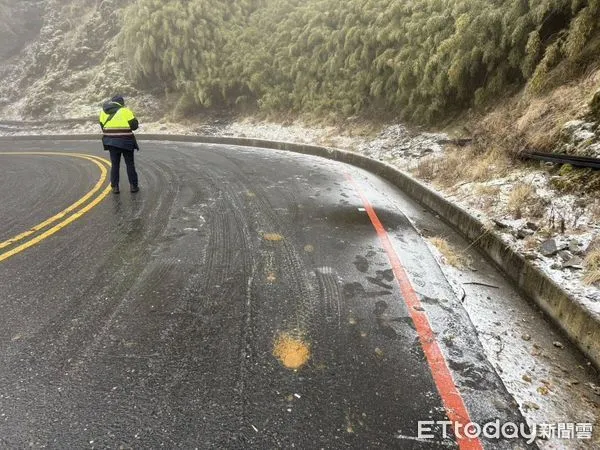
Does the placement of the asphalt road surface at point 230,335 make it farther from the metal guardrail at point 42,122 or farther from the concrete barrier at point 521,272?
the metal guardrail at point 42,122

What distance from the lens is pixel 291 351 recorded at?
10.3ft

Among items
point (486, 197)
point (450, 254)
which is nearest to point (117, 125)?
point (450, 254)

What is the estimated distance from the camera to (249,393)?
2725 mm

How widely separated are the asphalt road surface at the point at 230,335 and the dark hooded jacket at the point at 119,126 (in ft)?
5.03

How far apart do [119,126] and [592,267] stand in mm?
7450

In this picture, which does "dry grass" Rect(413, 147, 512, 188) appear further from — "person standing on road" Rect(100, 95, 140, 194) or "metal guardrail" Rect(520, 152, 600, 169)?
"person standing on road" Rect(100, 95, 140, 194)

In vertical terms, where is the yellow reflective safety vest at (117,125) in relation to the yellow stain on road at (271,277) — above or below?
above

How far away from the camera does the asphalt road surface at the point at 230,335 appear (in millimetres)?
2496

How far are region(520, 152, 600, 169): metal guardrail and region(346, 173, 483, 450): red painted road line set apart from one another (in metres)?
2.89

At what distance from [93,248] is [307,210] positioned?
10.9 ft

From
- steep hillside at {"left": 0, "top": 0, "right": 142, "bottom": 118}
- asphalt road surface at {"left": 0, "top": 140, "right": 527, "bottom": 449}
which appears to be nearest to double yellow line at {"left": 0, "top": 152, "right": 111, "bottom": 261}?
asphalt road surface at {"left": 0, "top": 140, "right": 527, "bottom": 449}

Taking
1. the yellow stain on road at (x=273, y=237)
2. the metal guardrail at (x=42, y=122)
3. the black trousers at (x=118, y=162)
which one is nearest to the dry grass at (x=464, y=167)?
the yellow stain on road at (x=273, y=237)

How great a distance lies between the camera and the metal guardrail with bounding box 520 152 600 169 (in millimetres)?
5246

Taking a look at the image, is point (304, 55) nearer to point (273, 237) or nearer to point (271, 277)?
point (273, 237)
